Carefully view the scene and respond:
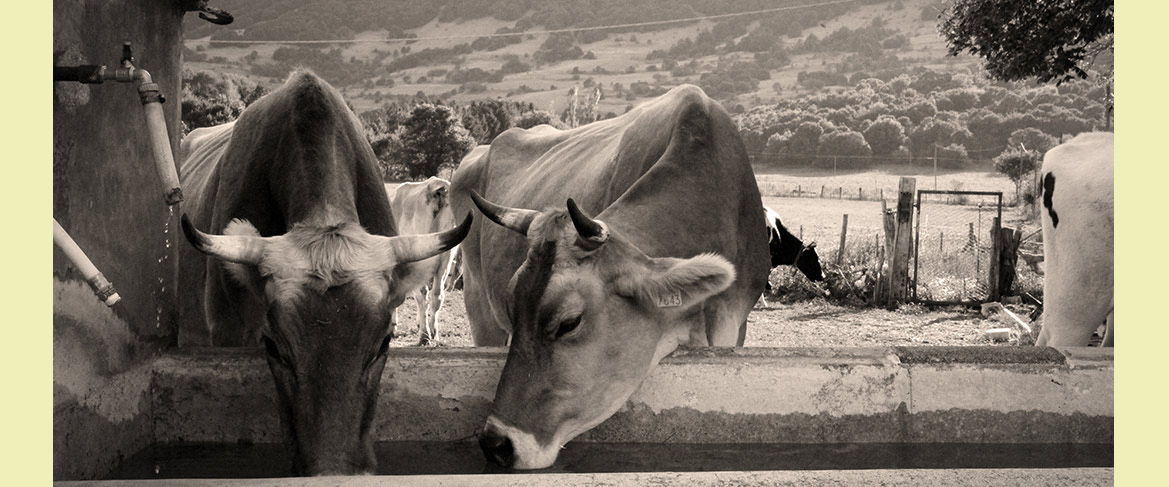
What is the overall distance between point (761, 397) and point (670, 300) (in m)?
0.54

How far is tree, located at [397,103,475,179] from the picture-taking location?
39.8 meters

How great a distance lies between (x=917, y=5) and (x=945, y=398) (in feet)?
266

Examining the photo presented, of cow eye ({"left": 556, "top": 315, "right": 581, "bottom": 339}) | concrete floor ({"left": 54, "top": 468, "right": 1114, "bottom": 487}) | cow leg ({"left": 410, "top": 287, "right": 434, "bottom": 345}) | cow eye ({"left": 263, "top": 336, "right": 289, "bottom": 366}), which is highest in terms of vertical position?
cow eye ({"left": 556, "top": 315, "right": 581, "bottom": 339})

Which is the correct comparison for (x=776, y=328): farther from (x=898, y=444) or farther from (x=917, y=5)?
(x=917, y=5)

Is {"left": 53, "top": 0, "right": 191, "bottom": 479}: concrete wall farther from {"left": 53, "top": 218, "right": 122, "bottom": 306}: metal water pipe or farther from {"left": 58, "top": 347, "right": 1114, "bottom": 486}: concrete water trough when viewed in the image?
{"left": 53, "top": 218, "right": 122, "bottom": 306}: metal water pipe

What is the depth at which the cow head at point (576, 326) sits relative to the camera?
3291 millimetres

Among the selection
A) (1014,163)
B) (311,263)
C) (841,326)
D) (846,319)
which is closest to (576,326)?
(311,263)

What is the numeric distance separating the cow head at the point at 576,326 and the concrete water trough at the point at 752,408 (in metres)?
0.23

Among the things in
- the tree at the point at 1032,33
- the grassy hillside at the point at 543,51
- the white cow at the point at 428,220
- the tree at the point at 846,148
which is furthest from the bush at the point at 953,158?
the white cow at the point at 428,220

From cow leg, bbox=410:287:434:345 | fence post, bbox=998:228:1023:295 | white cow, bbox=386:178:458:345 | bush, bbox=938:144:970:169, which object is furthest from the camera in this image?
bush, bbox=938:144:970:169

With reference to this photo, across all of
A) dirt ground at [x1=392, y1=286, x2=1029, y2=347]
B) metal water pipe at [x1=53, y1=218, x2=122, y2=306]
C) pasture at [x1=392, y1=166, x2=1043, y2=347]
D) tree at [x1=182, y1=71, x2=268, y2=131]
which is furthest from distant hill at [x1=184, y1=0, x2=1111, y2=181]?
metal water pipe at [x1=53, y1=218, x2=122, y2=306]

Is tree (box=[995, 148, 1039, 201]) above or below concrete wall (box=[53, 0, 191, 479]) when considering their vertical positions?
below

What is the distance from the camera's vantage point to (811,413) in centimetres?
370

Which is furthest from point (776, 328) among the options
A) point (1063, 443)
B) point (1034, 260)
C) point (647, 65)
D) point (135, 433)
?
point (647, 65)
